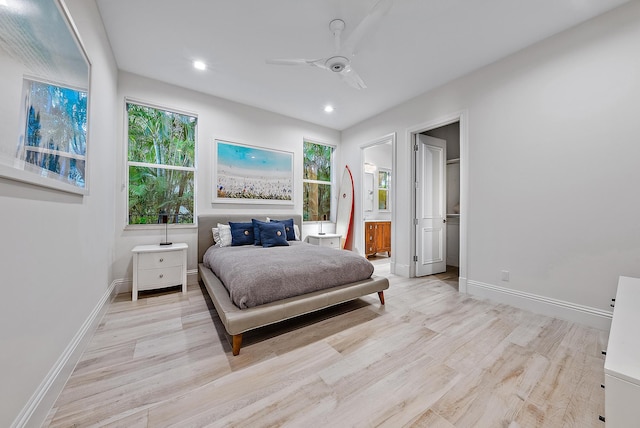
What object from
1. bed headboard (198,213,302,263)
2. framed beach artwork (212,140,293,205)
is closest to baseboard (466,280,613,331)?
framed beach artwork (212,140,293,205)

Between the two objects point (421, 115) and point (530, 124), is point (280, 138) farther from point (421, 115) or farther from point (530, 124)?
point (530, 124)

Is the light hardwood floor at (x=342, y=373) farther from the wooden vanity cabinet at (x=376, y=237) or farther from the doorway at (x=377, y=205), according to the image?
the doorway at (x=377, y=205)

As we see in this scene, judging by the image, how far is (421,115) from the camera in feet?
12.2

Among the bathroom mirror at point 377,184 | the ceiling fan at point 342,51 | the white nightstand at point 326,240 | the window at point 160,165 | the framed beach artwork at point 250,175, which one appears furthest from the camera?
the bathroom mirror at point 377,184

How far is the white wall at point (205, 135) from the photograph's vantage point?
3.20m

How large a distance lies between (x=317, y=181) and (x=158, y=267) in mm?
3228

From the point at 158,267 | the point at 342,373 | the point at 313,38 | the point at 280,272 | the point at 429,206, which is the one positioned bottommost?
the point at 342,373

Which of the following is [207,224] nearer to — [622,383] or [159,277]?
[159,277]

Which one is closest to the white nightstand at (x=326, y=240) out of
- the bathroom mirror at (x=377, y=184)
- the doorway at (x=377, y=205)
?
the doorway at (x=377, y=205)

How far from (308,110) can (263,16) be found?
2089 millimetres

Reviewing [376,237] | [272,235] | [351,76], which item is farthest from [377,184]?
[351,76]

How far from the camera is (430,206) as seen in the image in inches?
163

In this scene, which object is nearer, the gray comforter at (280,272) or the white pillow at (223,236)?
the gray comforter at (280,272)

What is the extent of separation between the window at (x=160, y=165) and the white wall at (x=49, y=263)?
1.00 metres
